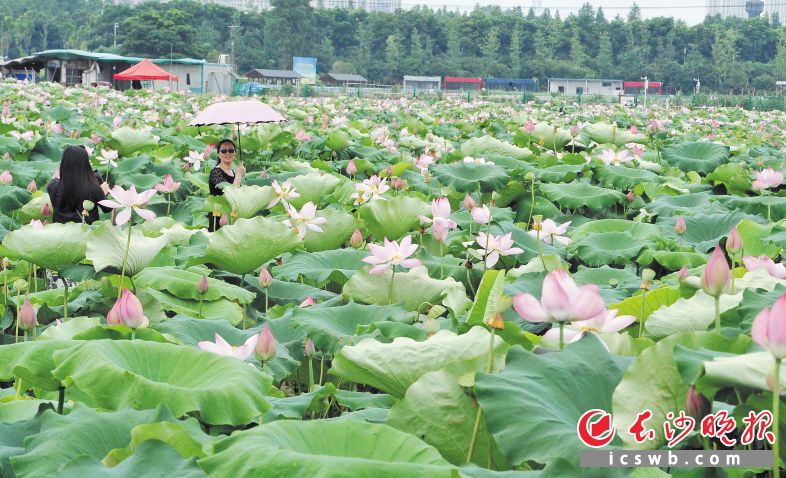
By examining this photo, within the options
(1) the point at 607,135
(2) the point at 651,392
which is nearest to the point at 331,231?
(2) the point at 651,392

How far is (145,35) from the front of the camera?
58.5 meters

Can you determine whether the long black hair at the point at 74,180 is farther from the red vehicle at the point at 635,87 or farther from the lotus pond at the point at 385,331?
the red vehicle at the point at 635,87

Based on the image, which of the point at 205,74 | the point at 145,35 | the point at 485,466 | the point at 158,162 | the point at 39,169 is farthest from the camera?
the point at 145,35

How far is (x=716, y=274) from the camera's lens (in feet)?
4.62

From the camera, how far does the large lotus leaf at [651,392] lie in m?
1.21

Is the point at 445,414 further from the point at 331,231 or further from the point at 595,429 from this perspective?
the point at 331,231

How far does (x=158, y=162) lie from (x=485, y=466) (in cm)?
507

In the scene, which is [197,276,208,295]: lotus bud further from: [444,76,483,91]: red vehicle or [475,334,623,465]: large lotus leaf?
[444,76,483,91]: red vehicle

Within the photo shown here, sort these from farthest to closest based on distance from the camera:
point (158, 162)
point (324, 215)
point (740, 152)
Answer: point (740, 152) → point (158, 162) → point (324, 215)

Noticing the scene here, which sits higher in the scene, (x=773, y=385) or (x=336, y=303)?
(x=773, y=385)

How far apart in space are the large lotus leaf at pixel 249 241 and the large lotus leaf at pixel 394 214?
57 cm

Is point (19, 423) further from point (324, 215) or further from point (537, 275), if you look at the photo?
point (324, 215)

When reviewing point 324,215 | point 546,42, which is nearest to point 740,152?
point 324,215

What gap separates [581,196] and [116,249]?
101 inches
